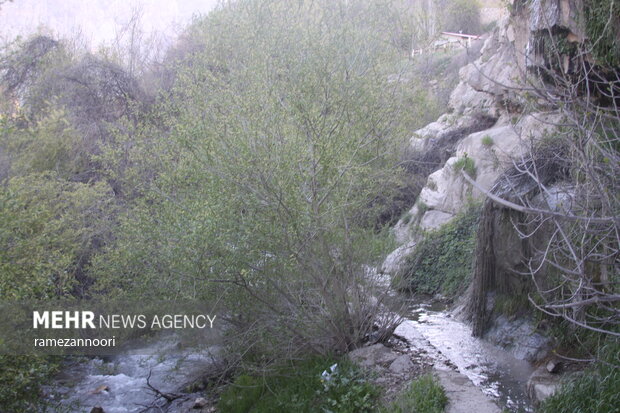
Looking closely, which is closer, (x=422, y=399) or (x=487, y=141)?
(x=422, y=399)

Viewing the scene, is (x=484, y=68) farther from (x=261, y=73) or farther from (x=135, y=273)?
(x=135, y=273)

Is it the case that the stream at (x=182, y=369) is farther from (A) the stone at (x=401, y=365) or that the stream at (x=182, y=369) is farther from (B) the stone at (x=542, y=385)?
(A) the stone at (x=401, y=365)

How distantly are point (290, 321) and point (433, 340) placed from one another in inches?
101

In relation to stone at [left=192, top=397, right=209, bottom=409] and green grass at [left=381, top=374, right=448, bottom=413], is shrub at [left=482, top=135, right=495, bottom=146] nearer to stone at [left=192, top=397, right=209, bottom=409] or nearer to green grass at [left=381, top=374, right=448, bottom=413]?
green grass at [left=381, top=374, right=448, bottom=413]

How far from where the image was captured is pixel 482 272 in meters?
8.34

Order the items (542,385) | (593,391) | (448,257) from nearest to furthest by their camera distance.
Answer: (593,391) → (542,385) → (448,257)

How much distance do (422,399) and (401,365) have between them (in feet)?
3.54

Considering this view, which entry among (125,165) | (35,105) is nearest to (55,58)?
(35,105)

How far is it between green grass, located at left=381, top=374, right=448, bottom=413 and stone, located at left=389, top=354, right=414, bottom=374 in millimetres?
598

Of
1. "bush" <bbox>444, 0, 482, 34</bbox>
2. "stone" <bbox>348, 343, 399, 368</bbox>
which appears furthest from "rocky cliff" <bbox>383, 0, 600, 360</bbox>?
"bush" <bbox>444, 0, 482, 34</bbox>

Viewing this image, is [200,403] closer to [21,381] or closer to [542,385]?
[21,381]

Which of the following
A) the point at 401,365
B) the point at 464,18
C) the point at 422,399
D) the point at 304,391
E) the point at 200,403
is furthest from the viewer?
the point at 464,18

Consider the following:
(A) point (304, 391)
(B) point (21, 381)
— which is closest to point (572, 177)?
(A) point (304, 391)

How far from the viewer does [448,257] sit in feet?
39.3
